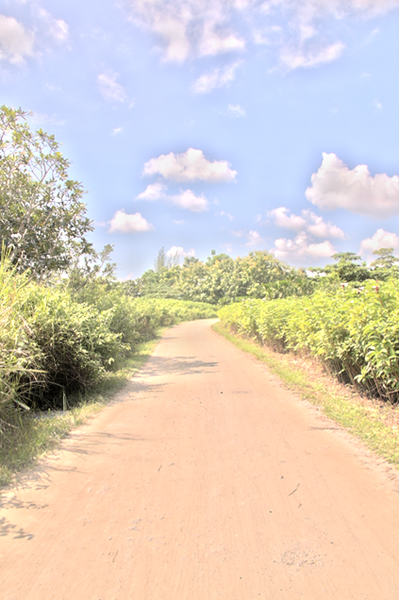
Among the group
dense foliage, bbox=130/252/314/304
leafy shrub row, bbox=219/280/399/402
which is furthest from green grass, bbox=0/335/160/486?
dense foliage, bbox=130/252/314/304

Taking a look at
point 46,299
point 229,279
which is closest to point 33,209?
point 46,299

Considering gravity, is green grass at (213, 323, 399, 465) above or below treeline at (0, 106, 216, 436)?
below

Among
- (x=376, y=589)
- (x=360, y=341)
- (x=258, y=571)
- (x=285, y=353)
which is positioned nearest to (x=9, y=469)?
(x=258, y=571)


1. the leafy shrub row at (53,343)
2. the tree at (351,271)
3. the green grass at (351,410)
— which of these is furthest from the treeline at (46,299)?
the tree at (351,271)

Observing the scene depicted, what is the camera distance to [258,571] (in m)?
2.29

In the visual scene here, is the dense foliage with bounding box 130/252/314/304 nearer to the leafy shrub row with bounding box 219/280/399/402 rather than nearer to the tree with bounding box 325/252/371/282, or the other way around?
the tree with bounding box 325/252/371/282

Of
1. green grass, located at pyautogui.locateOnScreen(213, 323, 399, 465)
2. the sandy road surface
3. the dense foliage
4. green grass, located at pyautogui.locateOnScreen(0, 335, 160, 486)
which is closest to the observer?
the sandy road surface

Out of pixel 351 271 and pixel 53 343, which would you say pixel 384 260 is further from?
pixel 53 343

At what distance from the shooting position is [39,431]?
4.59m

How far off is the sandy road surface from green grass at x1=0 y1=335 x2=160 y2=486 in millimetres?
208

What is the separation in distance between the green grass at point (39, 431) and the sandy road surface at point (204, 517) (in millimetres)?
208

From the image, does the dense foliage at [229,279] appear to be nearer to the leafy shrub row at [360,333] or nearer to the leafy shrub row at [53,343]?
the leafy shrub row at [360,333]

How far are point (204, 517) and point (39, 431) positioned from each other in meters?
2.66

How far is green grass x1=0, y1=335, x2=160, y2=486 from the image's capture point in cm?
376
